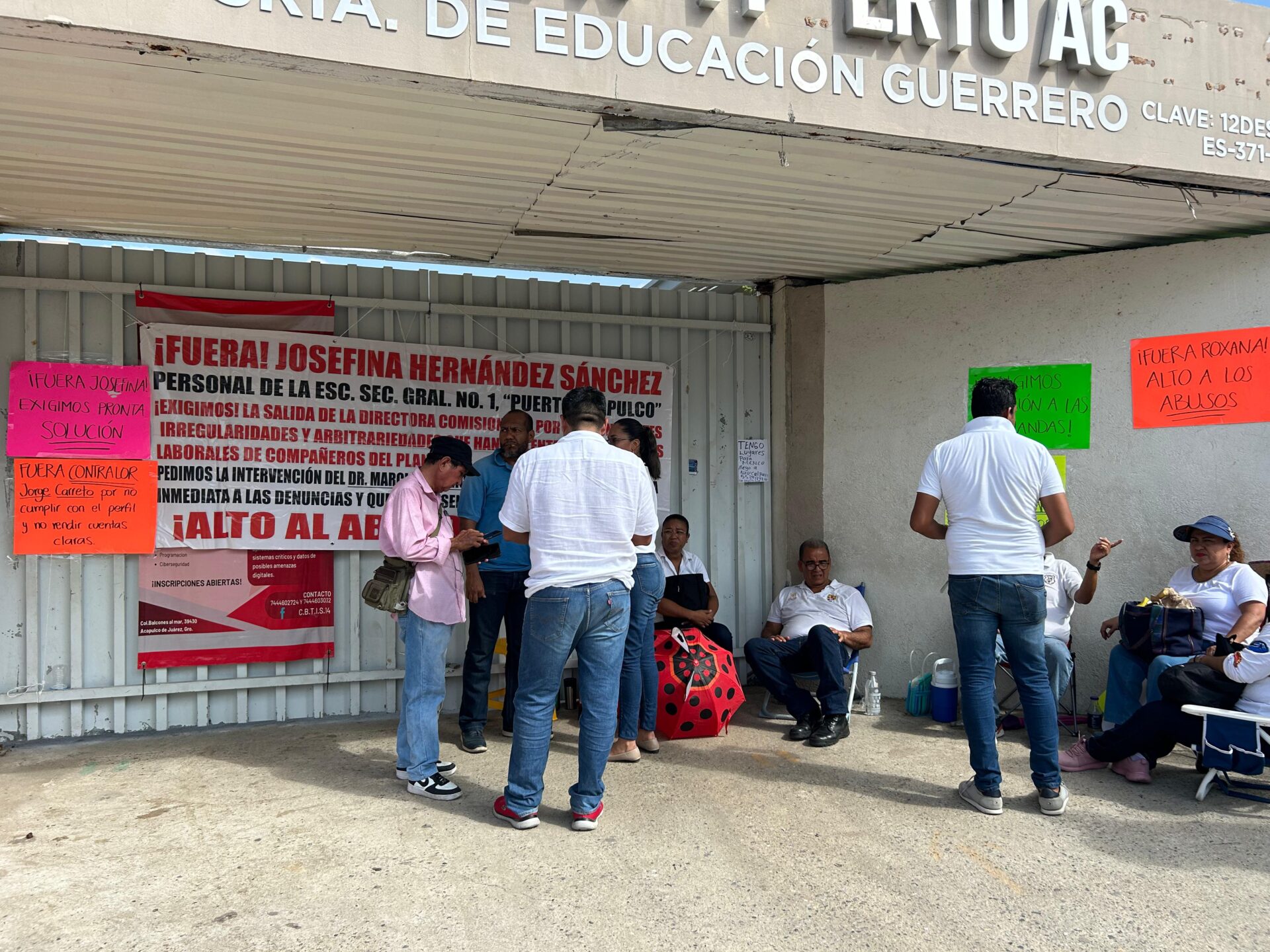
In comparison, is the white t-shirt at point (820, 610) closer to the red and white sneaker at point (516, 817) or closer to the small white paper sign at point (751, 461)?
the small white paper sign at point (751, 461)

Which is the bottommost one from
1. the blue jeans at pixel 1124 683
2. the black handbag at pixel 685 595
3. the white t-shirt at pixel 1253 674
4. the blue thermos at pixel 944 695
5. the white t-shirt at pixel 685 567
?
the blue thermos at pixel 944 695

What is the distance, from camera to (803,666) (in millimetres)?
5805

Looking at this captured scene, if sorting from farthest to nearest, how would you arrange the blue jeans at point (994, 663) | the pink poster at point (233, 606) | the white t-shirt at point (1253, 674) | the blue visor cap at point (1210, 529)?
the pink poster at point (233, 606), the blue visor cap at point (1210, 529), the white t-shirt at point (1253, 674), the blue jeans at point (994, 663)

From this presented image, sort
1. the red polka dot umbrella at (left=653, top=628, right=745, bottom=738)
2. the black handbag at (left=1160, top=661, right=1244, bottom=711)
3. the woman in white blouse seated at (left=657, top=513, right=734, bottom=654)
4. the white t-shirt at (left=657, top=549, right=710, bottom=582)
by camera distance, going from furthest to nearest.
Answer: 1. the white t-shirt at (left=657, top=549, right=710, bottom=582)
2. the woman in white blouse seated at (left=657, top=513, right=734, bottom=654)
3. the red polka dot umbrella at (left=653, top=628, right=745, bottom=738)
4. the black handbag at (left=1160, top=661, right=1244, bottom=711)

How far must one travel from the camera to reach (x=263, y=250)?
233 inches

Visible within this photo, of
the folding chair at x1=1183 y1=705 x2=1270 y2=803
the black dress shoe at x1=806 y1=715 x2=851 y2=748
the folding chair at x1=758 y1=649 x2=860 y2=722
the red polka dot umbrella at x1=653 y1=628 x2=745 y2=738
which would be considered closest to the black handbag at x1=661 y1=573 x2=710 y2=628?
the red polka dot umbrella at x1=653 y1=628 x2=745 y2=738

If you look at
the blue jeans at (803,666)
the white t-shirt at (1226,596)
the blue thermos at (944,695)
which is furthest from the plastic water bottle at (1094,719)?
the blue jeans at (803,666)

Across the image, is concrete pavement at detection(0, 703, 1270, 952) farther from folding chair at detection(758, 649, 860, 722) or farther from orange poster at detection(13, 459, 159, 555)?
orange poster at detection(13, 459, 159, 555)

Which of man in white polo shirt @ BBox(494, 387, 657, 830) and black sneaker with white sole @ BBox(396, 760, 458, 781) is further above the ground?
man in white polo shirt @ BBox(494, 387, 657, 830)

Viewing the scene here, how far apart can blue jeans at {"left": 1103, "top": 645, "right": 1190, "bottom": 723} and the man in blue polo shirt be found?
10.4 feet

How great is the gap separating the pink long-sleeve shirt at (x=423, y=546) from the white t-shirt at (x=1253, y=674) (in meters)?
3.51

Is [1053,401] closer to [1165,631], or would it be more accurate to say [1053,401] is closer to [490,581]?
[1165,631]

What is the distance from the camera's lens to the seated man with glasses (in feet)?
17.9

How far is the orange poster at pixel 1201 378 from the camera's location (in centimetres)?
538
